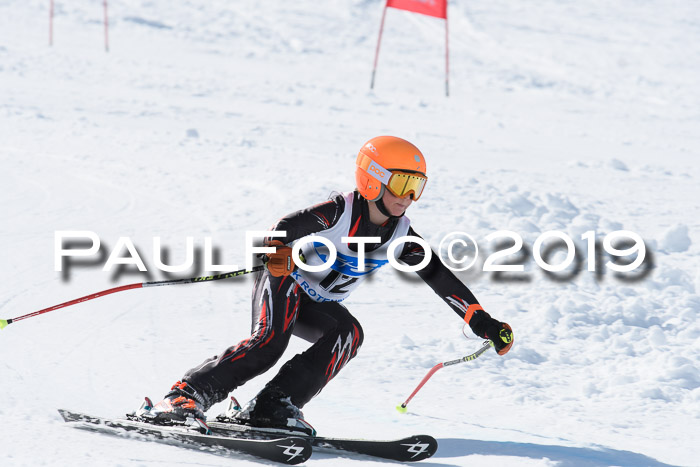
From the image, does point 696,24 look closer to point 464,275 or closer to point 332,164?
point 332,164

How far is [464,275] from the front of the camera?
22.4 feet

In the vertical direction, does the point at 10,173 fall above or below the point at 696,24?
below

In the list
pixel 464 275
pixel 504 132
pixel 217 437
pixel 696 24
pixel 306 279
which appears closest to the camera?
pixel 217 437

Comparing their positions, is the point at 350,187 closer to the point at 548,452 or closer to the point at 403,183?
the point at 403,183

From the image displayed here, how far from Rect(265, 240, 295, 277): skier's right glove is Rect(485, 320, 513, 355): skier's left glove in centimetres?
99

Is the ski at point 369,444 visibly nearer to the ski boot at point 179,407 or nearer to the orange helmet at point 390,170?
the ski boot at point 179,407

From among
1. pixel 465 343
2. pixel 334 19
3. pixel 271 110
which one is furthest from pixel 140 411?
pixel 334 19

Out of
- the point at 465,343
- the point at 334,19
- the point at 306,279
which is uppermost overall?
the point at 334,19

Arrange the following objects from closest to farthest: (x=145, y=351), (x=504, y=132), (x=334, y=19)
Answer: (x=145, y=351)
(x=504, y=132)
(x=334, y=19)

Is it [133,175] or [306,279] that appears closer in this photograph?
[306,279]

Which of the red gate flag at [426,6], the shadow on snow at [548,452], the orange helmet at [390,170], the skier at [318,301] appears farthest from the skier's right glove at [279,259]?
the red gate flag at [426,6]

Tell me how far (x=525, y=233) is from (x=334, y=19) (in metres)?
20.2

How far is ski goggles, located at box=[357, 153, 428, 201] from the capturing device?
12.0ft

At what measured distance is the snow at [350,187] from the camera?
4094 millimetres
